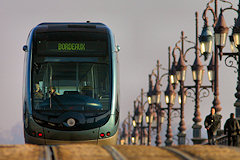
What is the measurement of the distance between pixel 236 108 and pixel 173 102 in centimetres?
1767

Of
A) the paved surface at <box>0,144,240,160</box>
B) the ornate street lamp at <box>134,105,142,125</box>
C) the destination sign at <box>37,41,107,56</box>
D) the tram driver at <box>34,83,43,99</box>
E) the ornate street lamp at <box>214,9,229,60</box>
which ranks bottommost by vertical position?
the ornate street lamp at <box>134,105,142,125</box>

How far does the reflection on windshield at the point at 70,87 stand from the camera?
21750mm

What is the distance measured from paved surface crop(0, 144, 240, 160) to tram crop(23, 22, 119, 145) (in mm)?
4434

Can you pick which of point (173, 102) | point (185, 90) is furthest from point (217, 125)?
point (173, 102)

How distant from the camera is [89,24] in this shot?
23.0 metres

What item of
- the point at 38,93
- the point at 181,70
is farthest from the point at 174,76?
the point at 38,93

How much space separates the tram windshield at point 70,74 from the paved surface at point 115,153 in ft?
15.0

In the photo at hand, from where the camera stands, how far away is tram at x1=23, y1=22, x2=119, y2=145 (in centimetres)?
2172

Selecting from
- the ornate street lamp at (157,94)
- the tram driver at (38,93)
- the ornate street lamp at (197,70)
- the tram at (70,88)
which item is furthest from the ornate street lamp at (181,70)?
the tram driver at (38,93)

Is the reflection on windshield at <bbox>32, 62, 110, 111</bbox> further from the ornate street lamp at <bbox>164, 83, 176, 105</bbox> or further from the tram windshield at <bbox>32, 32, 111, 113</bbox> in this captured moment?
the ornate street lamp at <bbox>164, 83, 176, 105</bbox>

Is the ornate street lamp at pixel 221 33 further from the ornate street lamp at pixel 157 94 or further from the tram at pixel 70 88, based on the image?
the ornate street lamp at pixel 157 94

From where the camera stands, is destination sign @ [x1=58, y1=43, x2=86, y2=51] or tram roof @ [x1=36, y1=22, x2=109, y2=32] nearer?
destination sign @ [x1=58, y1=43, x2=86, y2=51]

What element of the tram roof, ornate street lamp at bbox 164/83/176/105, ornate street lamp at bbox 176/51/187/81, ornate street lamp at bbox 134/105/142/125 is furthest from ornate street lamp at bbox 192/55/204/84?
ornate street lamp at bbox 134/105/142/125

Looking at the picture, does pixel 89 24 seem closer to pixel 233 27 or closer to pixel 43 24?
pixel 43 24
